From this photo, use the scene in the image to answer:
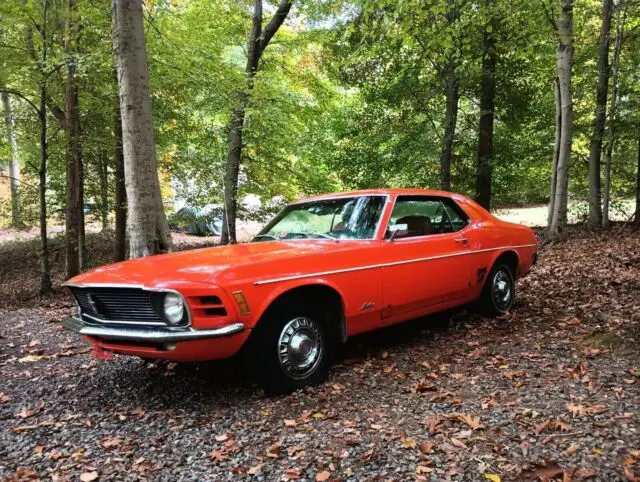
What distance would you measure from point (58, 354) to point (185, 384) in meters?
1.96

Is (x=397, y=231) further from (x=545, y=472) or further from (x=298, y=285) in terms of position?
(x=545, y=472)

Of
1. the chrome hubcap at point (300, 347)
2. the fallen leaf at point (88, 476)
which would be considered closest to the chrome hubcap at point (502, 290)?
the chrome hubcap at point (300, 347)

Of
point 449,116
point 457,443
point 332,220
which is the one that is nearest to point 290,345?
point 457,443

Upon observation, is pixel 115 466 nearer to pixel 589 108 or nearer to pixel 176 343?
pixel 176 343

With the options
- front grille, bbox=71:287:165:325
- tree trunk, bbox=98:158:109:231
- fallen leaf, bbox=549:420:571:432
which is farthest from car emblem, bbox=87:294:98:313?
tree trunk, bbox=98:158:109:231

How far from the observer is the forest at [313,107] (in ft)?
29.3

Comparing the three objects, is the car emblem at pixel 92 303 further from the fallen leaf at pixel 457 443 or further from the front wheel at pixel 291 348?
the fallen leaf at pixel 457 443

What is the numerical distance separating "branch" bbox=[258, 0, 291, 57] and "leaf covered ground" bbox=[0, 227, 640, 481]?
1110 centimetres

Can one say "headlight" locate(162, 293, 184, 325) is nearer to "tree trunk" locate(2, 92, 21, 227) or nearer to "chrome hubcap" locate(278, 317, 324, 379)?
"chrome hubcap" locate(278, 317, 324, 379)

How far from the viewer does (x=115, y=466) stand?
2.78m

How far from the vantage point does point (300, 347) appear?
3.75 meters

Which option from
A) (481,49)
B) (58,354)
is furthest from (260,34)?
(58,354)

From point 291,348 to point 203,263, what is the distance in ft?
3.15

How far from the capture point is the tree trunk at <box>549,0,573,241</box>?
9781 mm
